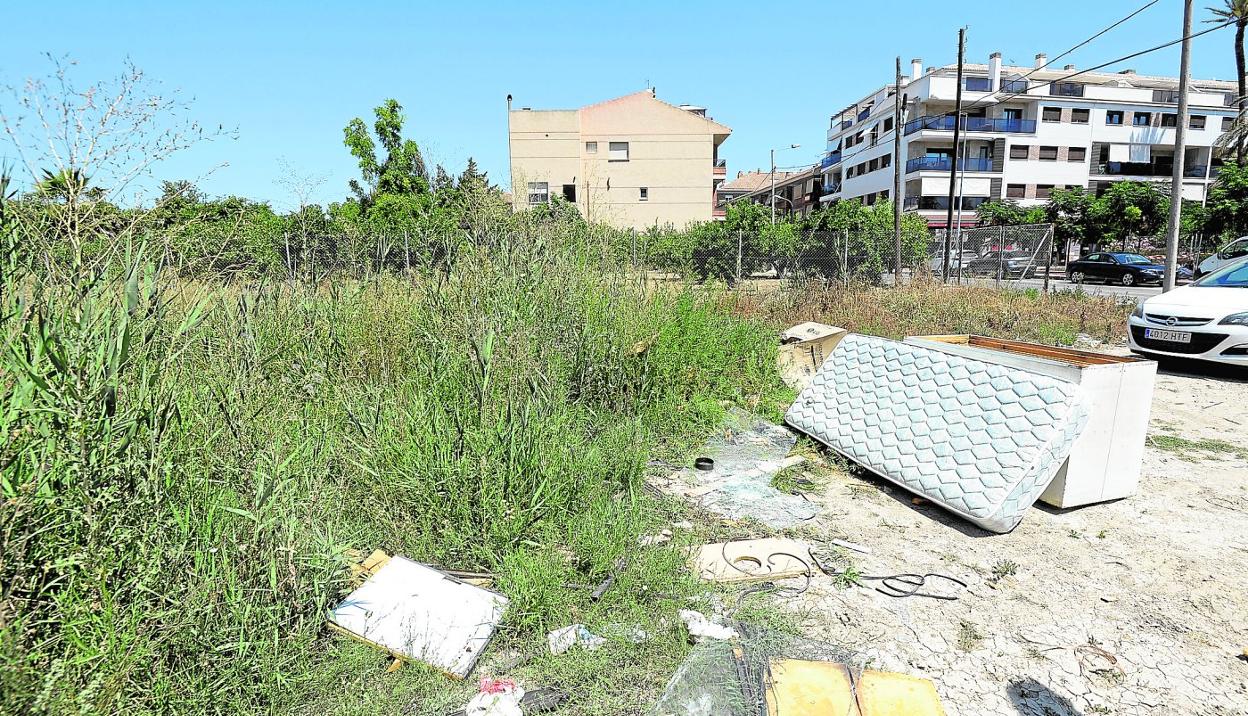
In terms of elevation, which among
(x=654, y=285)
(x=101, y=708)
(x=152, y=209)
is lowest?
(x=101, y=708)

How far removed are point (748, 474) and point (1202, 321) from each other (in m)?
6.80

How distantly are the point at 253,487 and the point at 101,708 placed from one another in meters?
0.86

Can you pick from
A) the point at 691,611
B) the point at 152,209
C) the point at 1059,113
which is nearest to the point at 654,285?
the point at 691,611

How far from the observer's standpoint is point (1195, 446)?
5.45 metres

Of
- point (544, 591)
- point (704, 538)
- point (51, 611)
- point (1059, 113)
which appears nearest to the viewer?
point (51, 611)

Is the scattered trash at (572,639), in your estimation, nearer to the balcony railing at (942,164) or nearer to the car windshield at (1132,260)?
the car windshield at (1132,260)

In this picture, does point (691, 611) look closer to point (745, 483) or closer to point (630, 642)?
point (630, 642)

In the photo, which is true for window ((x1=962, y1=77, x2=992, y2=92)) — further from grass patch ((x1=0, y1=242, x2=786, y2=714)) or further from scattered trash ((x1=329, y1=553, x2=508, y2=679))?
scattered trash ((x1=329, y1=553, x2=508, y2=679))

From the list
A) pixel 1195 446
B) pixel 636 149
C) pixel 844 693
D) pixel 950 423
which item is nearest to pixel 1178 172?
pixel 1195 446

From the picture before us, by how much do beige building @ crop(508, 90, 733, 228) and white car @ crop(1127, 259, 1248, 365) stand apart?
1227 inches

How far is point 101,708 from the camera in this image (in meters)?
1.81

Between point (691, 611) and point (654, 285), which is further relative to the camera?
point (654, 285)

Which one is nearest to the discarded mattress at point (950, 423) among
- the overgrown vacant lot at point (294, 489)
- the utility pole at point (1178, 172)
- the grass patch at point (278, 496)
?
the overgrown vacant lot at point (294, 489)

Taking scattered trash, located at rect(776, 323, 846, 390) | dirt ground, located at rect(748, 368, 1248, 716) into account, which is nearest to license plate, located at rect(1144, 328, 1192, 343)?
dirt ground, located at rect(748, 368, 1248, 716)
